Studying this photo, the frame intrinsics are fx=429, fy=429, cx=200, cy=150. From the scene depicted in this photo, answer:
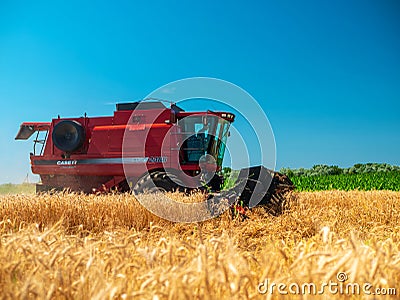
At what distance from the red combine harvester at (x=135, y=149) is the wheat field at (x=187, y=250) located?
99.0 inches

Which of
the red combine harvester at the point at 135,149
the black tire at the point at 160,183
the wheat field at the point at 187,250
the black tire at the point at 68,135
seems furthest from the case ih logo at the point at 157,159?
the wheat field at the point at 187,250

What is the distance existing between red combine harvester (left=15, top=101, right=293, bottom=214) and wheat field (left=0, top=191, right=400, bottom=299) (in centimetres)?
251

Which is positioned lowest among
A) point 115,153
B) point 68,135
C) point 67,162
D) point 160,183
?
point 160,183

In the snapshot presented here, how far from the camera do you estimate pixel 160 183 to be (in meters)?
12.2

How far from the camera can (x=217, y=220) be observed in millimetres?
8734

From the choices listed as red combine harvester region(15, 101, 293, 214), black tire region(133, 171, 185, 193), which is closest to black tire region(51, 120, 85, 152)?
red combine harvester region(15, 101, 293, 214)

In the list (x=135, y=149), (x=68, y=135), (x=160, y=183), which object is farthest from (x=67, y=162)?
(x=160, y=183)

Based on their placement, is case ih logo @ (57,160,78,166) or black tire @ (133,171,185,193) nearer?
black tire @ (133,171,185,193)

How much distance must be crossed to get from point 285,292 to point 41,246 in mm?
1779

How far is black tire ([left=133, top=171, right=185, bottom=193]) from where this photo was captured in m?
12.1

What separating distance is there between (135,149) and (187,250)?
10415 millimetres

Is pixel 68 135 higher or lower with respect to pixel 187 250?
higher

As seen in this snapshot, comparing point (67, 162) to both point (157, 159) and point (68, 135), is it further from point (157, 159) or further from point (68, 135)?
point (157, 159)

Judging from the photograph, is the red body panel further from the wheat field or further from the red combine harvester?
the wheat field
